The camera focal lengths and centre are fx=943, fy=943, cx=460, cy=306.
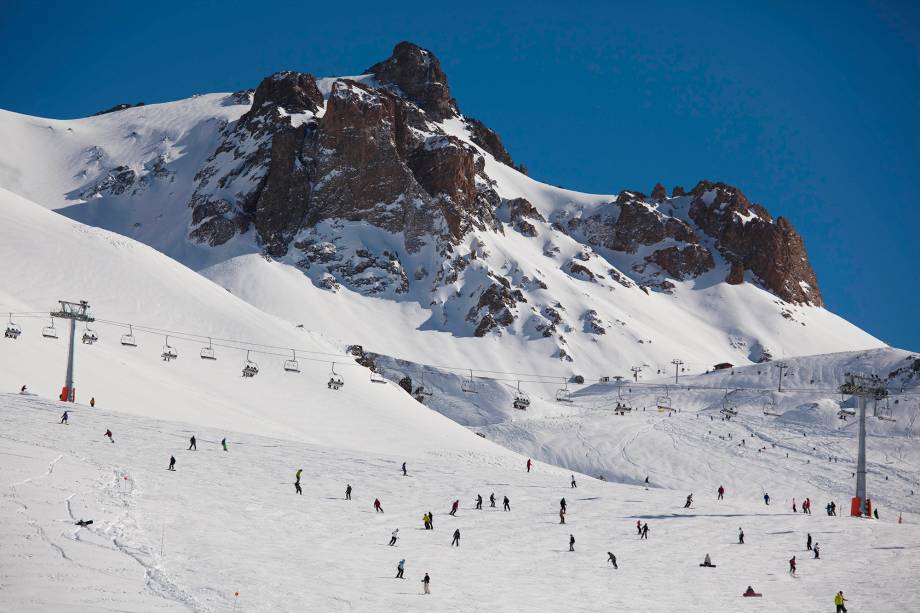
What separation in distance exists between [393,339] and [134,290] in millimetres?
73373

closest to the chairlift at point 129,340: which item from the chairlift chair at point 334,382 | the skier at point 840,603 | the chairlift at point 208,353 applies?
the chairlift at point 208,353

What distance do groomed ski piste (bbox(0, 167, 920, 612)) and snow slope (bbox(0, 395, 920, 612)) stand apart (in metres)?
0.16

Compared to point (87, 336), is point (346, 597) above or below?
below

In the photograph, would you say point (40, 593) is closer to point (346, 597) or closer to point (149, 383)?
point (346, 597)

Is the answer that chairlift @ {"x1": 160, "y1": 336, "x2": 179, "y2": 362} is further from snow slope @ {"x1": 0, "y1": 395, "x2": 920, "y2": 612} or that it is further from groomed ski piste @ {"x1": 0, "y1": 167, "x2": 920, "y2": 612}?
snow slope @ {"x1": 0, "y1": 395, "x2": 920, "y2": 612}

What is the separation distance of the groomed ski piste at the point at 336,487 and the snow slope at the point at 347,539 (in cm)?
16

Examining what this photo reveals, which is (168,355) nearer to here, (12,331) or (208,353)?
(208,353)

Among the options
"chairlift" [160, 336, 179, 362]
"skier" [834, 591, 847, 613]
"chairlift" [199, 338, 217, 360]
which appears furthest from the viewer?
"chairlift" [199, 338, 217, 360]

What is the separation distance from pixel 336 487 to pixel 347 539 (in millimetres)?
11392

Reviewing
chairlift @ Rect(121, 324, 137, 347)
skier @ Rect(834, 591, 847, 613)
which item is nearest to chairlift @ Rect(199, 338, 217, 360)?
chairlift @ Rect(121, 324, 137, 347)

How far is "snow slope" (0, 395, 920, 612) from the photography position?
106ft

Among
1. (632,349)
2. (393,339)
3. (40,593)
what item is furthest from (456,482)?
(632,349)

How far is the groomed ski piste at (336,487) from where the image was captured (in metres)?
34.8

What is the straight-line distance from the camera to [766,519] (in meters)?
56.1
